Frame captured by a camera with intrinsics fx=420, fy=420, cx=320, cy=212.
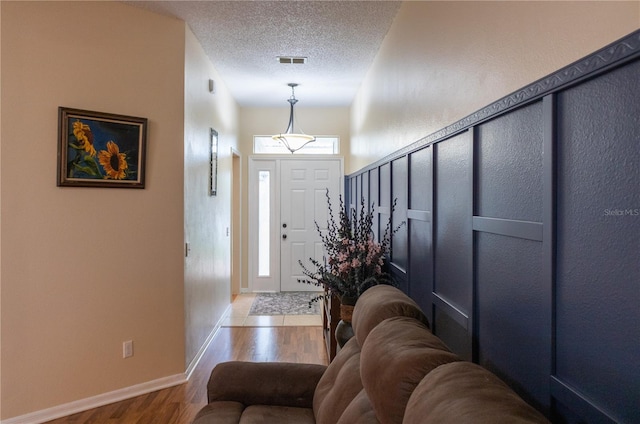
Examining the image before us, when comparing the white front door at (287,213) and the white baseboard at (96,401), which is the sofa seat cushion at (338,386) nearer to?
the white baseboard at (96,401)

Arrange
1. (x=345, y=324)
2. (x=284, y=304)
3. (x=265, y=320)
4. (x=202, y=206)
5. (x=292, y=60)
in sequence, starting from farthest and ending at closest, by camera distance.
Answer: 1. (x=284, y=304)
2. (x=265, y=320)
3. (x=292, y=60)
4. (x=202, y=206)
5. (x=345, y=324)

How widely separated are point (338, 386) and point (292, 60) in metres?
3.30

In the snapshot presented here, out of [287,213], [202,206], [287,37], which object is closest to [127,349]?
[202,206]

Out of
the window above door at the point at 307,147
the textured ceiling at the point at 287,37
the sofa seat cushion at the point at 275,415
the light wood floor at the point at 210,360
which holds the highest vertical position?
the textured ceiling at the point at 287,37

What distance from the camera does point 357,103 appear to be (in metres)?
5.35

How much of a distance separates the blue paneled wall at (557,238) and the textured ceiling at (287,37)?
1854 millimetres

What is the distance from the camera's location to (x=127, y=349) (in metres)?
3.02

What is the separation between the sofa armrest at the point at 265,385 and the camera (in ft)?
6.42

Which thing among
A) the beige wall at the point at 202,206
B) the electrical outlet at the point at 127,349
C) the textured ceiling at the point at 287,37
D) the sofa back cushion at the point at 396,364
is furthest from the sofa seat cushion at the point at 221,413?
the textured ceiling at the point at 287,37

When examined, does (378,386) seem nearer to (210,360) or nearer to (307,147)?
(210,360)

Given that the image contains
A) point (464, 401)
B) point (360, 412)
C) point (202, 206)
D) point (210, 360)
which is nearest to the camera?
point (464, 401)

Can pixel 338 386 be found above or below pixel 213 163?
below

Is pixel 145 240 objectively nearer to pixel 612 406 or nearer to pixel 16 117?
pixel 16 117

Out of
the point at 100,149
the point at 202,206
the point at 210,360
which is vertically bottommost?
the point at 210,360
